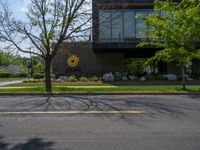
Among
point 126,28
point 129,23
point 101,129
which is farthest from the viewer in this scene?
point 129,23

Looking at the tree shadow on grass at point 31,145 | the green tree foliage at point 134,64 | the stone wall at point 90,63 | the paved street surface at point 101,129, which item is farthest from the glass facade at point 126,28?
the tree shadow on grass at point 31,145

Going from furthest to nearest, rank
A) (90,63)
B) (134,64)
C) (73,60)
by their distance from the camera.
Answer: (134,64) < (90,63) < (73,60)

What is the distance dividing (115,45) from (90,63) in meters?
6.48

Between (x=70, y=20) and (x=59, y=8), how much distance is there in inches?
42.6

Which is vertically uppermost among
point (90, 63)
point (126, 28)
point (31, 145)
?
point (126, 28)

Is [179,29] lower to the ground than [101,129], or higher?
higher

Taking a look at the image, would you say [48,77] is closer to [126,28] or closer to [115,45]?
[115,45]

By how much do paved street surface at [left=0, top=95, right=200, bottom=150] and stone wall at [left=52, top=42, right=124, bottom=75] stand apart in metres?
27.8

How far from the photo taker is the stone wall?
40.4 m

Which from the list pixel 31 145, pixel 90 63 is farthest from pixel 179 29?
pixel 90 63

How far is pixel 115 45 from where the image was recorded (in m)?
35.7

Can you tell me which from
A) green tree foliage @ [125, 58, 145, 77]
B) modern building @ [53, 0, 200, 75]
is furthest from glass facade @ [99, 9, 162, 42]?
green tree foliage @ [125, 58, 145, 77]

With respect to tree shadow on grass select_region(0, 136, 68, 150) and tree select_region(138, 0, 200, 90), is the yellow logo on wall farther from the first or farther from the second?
tree shadow on grass select_region(0, 136, 68, 150)

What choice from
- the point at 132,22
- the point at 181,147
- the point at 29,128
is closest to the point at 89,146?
the point at 181,147
